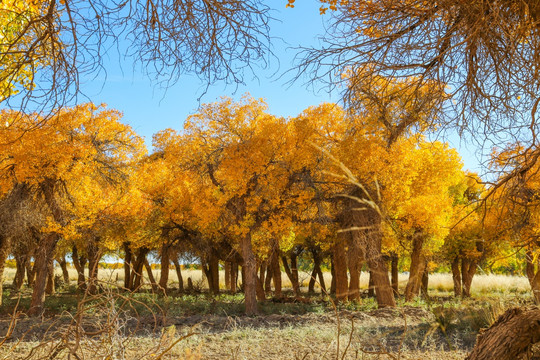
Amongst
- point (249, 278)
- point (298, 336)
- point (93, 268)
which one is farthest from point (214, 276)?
point (93, 268)

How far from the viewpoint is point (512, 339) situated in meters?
3.55

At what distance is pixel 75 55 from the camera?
12.7 ft

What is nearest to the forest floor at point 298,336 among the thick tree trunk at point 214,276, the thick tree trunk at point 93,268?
the thick tree trunk at point 93,268

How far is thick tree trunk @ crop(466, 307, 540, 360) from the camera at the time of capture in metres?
3.54

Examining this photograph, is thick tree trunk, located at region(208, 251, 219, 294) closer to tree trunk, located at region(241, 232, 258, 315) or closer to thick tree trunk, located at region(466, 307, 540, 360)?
tree trunk, located at region(241, 232, 258, 315)

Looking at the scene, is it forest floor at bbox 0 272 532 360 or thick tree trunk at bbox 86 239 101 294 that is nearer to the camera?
thick tree trunk at bbox 86 239 101 294

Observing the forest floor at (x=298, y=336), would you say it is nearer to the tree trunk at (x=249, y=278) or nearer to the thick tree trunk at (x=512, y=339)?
the thick tree trunk at (x=512, y=339)

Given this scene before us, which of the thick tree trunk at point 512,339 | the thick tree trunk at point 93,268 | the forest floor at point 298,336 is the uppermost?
the thick tree trunk at point 93,268

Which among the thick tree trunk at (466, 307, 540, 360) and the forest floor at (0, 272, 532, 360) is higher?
the thick tree trunk at (466, 307, 540, 360)

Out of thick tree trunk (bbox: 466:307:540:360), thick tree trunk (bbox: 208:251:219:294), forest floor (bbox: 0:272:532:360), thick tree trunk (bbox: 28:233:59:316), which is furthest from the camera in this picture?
thick tree trunk (bbox: 208:251:219:294)

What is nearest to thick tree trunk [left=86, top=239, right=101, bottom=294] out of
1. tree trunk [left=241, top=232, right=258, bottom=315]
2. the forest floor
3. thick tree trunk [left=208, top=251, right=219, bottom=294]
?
the forest floor

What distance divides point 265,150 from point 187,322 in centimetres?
673

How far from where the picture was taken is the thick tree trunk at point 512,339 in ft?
11.6

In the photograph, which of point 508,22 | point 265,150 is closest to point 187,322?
point 265,150
